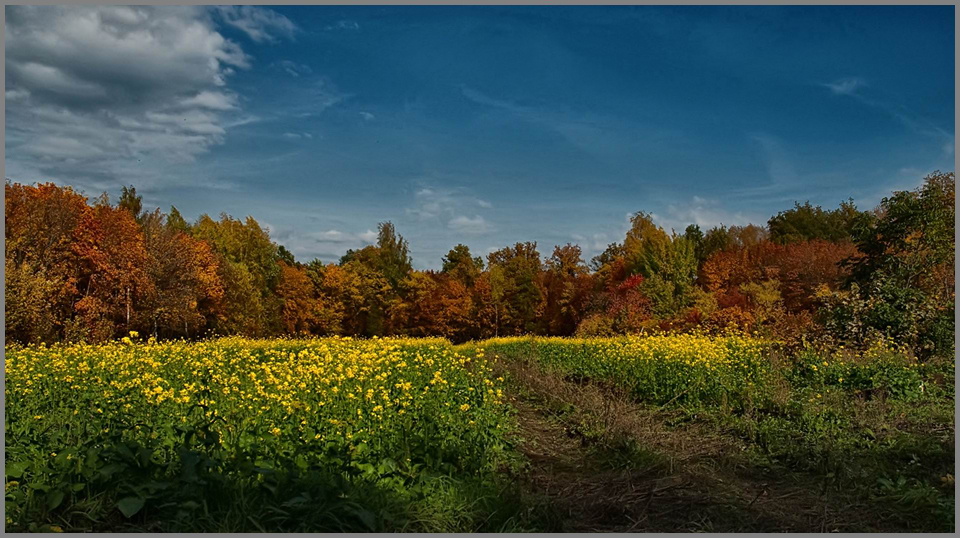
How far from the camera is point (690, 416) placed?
10.4 meters

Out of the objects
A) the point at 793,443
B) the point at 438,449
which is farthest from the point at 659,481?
the point at 793,443

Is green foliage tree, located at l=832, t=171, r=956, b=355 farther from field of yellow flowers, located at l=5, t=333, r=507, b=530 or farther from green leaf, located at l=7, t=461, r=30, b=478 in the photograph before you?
green leaf, located at l=7, t=461, r=30, b=478

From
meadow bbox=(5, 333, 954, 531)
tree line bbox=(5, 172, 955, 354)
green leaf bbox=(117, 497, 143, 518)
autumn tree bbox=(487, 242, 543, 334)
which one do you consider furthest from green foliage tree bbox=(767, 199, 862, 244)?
green leaf bbox=(117, 497, 143, 518)

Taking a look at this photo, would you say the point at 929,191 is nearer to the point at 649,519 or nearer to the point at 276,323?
the point at 649,519

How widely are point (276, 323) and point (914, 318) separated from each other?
3393 cm

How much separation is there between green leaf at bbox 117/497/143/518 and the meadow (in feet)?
0.04

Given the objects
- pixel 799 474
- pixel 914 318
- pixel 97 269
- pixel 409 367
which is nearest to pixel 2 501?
pixel 409 367

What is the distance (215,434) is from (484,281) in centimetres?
3911

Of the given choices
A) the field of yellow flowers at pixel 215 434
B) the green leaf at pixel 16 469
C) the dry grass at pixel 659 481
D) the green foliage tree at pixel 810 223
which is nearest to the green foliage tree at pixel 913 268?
the dry grass at pixel 659 481

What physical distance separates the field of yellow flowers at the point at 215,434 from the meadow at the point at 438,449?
0.02 m

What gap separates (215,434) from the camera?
5.19 meters

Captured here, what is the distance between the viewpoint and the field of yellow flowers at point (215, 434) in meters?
4.61

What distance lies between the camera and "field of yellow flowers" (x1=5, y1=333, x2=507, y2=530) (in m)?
4.61

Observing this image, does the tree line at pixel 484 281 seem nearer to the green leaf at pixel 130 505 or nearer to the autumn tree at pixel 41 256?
the autumn tree at pixel 41 256
